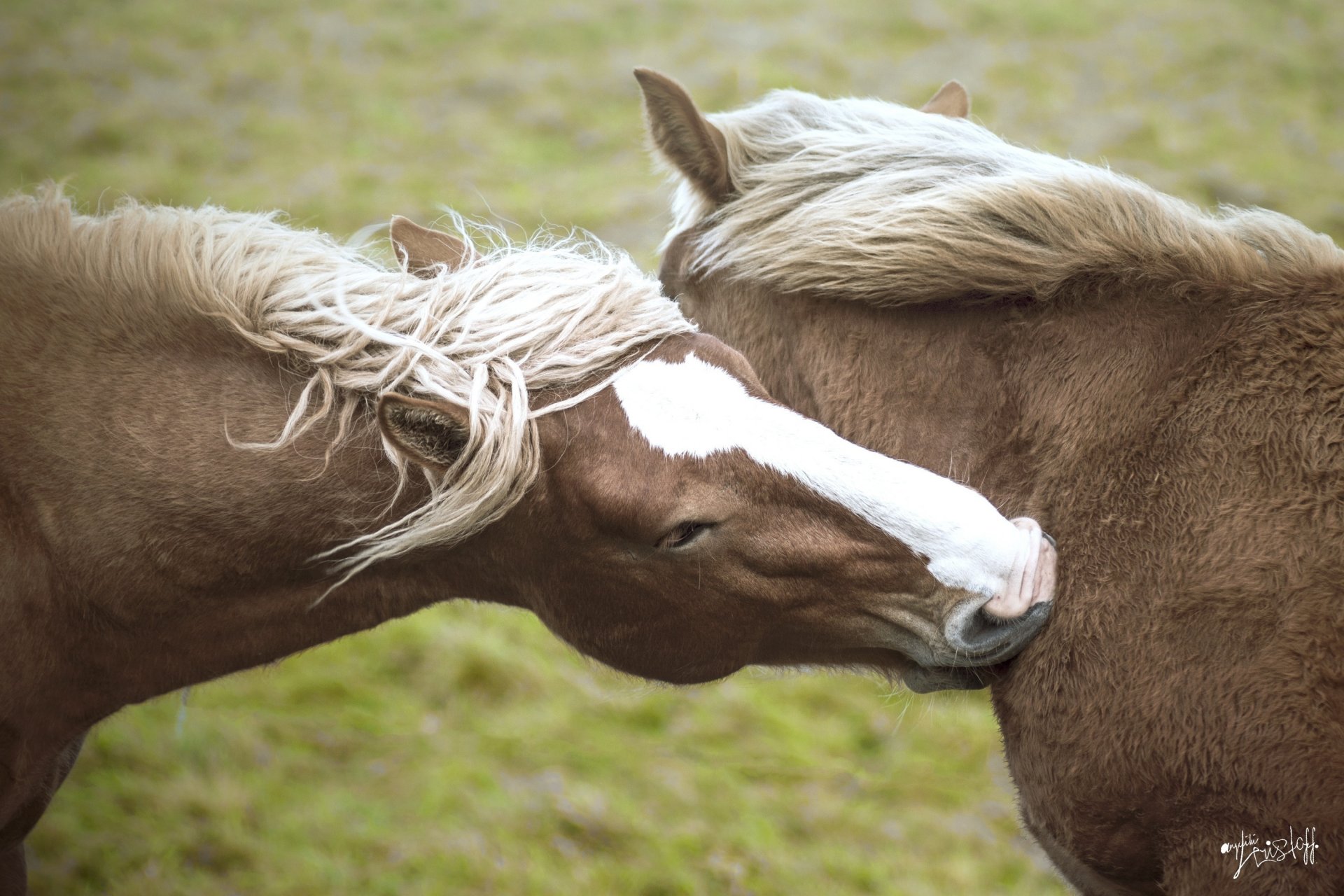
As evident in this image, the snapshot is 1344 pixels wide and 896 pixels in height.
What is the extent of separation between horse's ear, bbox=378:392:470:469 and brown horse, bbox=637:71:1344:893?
0.88m

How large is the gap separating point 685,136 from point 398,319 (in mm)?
987

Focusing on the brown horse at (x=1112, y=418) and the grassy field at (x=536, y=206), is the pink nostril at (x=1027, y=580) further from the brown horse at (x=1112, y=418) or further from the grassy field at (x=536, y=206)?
the grassy field at (x=536, y=206)

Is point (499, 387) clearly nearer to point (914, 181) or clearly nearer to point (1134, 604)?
point (914, 181)

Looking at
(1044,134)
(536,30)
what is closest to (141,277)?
(1044,134)

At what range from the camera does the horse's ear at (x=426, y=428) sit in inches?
68.1

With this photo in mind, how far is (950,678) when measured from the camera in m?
2.07

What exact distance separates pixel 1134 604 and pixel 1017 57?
842 centimetres

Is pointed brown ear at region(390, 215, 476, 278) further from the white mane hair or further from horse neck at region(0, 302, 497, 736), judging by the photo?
the white mane hair

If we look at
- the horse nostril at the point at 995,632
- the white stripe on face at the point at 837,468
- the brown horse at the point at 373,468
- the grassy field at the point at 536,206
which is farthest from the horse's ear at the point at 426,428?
the horse nostril at the point at 995,632

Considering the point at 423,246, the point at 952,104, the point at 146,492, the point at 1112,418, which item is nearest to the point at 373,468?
the point at 146,492

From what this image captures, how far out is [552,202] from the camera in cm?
719

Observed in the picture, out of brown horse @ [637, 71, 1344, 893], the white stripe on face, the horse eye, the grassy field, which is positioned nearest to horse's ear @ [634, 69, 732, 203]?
brown horse @ [637, 71, 1344, 893]

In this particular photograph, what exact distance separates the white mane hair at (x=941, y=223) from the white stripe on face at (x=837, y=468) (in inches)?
20.3

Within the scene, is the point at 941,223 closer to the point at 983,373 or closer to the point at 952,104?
the point at 983,373
